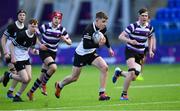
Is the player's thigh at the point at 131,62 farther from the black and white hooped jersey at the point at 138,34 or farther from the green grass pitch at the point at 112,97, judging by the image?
the green grass pitch at the point at 112,97

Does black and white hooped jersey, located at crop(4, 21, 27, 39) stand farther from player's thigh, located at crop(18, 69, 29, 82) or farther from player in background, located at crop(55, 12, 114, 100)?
player in background, located at crop(55, 12, 114, 100)

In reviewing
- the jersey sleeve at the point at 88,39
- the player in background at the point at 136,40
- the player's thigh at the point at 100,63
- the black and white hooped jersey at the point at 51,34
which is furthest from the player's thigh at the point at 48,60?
the player in background at the point at 136,40

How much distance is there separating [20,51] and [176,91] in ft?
16.0

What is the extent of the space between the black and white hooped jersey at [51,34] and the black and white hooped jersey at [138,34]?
1.91 metres

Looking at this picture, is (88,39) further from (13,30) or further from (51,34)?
(13,30)

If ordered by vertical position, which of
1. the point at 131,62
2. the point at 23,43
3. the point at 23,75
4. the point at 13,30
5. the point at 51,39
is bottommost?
the point at 23,75

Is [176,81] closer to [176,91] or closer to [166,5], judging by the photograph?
[176,91]

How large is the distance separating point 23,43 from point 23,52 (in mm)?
282

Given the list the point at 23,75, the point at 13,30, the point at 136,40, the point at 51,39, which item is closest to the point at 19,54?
the point at 23,75

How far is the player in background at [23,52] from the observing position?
20.9 meters

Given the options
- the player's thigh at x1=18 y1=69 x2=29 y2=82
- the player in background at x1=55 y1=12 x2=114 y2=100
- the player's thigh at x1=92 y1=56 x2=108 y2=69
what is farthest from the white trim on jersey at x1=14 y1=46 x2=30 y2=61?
the player's thigh at x1=92 y1=56 x2=108 y2=69

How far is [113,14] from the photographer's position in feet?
143

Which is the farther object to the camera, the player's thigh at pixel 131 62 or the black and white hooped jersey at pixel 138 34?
the black and white hooped jersey at pixel 138 34

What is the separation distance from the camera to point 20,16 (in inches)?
843
